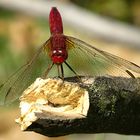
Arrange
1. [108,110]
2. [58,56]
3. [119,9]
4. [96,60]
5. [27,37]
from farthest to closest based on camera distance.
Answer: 1. [27,37]
2. [119,9]
3. [96,60]
4. [58,56]
5. [108,110]

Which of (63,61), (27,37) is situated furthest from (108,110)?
(27,37)

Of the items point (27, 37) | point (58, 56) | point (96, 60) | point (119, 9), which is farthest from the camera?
point (27, 37)

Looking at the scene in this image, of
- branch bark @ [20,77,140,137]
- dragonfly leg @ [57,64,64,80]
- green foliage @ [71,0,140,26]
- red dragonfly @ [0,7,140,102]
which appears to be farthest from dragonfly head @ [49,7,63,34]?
green foliage @ [71,0,140,26]

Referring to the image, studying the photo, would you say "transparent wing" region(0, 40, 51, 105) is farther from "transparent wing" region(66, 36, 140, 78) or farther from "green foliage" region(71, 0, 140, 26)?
"green foliage" region(71, 0, 140, 26)

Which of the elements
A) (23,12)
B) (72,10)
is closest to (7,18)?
(23,12)

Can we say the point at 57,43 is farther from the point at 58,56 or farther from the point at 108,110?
the point at 108,110

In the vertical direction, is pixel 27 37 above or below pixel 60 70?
below
